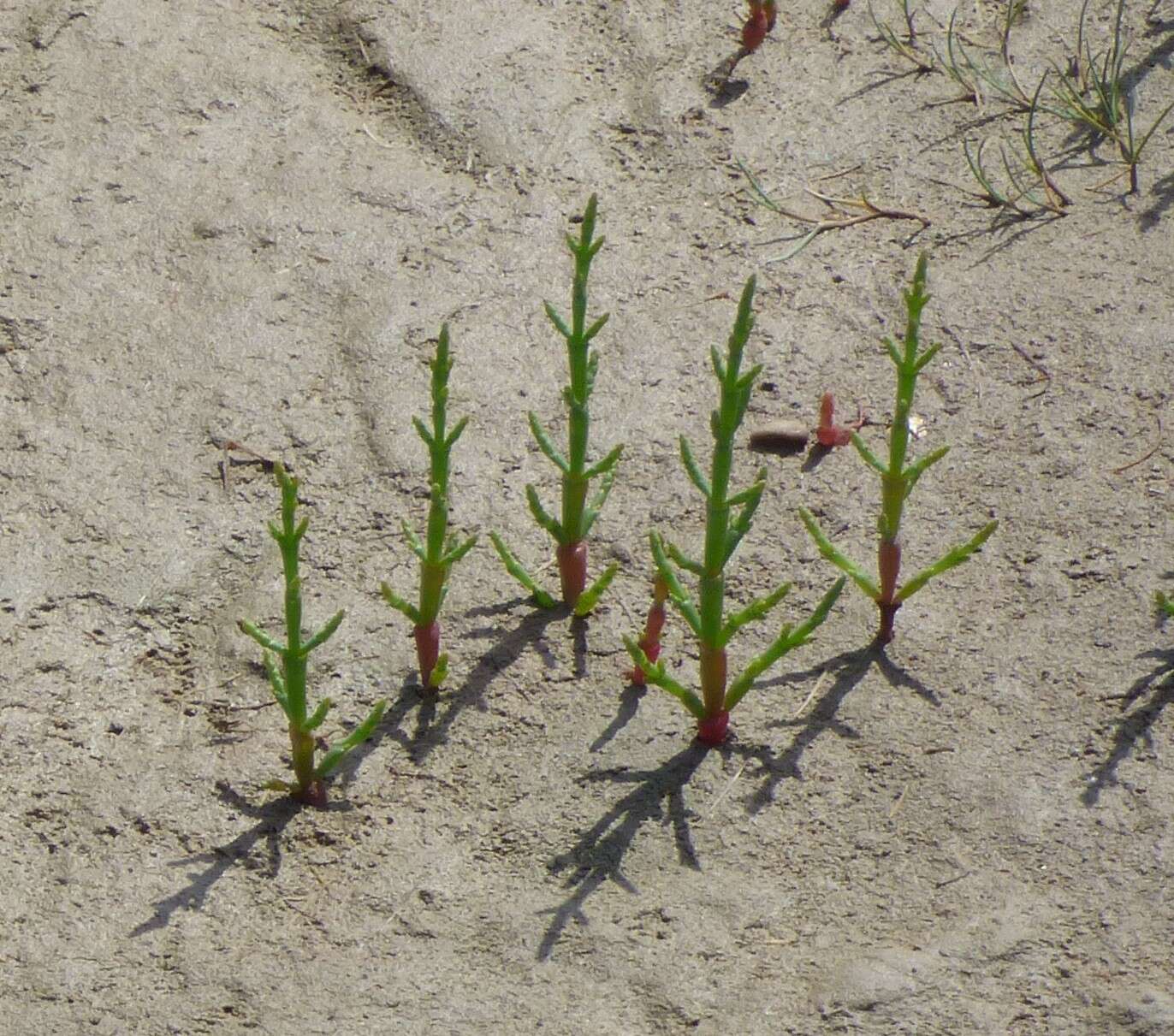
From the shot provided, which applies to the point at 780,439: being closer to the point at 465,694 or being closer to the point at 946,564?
the point at 946,564

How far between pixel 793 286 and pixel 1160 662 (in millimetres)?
1127

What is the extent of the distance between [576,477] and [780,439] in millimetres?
581

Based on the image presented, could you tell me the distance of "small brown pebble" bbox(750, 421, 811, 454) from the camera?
115 inches

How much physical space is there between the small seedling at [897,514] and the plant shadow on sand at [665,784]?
0.33ft

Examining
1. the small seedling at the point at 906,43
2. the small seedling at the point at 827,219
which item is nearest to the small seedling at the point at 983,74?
the small seedling at the point at 906,43

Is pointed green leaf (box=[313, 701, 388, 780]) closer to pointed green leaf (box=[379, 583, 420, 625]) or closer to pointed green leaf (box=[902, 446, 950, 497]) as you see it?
pointed green leaf (box=[379, 583, 420, 625])

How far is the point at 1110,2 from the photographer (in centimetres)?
389

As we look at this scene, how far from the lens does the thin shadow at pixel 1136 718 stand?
232 cm

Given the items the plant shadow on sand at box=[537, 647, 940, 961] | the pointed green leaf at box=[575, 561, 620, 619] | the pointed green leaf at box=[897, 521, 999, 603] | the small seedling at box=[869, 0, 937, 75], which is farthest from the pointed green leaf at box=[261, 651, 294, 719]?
the small seedling at box=[869, 0, 937, 75]

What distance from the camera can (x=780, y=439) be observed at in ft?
9.57

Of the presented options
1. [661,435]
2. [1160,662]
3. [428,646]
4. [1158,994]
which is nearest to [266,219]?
[661,435]

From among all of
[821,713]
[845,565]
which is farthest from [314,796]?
[845,565]

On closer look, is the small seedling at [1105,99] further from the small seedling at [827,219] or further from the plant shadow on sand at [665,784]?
the plant shadow on sand at [665,784]

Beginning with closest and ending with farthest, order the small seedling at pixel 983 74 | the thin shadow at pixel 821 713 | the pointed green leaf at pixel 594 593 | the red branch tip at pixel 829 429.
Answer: the thin shadow at pixel 821 713 < the pointed green leaf at pixel 594 593 < the red branch tip at pixel 829 429 < the small seedling at pixel 983 74
